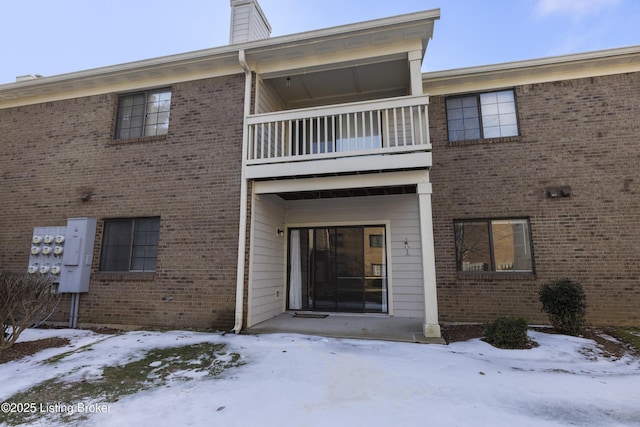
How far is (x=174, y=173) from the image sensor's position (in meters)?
7.01

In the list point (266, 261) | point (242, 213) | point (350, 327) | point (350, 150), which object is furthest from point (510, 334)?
point (242, 213)

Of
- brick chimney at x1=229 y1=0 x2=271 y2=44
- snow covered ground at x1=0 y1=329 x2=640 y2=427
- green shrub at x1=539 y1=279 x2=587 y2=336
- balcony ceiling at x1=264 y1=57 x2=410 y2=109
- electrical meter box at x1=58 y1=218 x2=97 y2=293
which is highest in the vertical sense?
brick chimney at x1=229 y1=0 x2=271 y2=44

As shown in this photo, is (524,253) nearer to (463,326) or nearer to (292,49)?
(463,326)

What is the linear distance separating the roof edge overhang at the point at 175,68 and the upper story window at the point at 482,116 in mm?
1963

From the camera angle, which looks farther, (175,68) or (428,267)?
(175,68)

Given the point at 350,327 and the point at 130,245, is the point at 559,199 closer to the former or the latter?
the point at 350,327

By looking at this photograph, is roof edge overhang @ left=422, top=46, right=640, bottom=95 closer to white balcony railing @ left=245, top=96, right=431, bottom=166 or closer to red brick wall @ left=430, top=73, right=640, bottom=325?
red brick wall @ left=430, top=73, right=640, bottom=325

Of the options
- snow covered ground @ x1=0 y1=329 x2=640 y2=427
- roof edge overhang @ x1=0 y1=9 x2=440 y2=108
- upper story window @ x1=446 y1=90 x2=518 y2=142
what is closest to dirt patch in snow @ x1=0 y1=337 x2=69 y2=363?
snow covered ground @ x1=0 y1=329 x2=640 y2=427

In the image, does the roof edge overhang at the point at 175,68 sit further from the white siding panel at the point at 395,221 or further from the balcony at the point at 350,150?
the white siding panel at the point at 395,221

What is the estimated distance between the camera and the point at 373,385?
12.0 ft

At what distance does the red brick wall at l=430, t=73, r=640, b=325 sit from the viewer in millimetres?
6426

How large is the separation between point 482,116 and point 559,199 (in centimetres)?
236

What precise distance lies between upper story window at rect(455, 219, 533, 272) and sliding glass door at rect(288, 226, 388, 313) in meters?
1.78

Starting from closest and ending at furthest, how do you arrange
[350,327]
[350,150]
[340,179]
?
[350,150], [340,179], [350,327]
